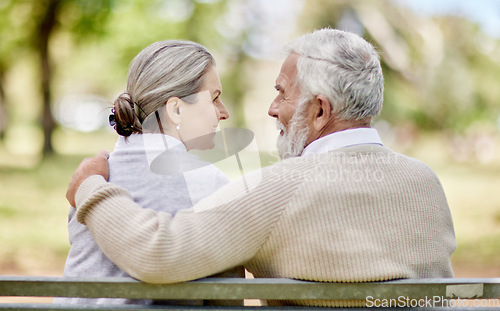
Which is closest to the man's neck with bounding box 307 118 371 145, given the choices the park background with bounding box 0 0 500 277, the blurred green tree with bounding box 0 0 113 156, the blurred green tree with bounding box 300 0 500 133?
the park background with bounding box 0 0 500 277

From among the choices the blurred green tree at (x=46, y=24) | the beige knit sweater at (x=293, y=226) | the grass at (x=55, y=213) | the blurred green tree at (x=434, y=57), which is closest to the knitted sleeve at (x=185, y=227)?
the beige knit sweater at (x=293, y=226)

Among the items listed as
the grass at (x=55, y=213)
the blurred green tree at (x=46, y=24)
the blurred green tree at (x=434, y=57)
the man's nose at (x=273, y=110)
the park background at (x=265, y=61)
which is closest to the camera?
the man's nose at (x=273, y=110)

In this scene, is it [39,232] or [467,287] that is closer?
[467,287]

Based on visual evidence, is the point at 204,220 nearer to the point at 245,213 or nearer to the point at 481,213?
the point at 245,213

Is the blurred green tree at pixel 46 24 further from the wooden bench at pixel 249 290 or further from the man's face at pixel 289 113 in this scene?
the wooden bench at pixel 249 290

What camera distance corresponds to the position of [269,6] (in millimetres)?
19156

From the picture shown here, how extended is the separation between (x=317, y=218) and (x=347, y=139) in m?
0.41

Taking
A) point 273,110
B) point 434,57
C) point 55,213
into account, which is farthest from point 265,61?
point 273,110

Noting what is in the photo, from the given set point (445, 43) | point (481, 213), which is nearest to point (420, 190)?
point (481, 213)

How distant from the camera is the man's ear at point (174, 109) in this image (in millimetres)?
1931

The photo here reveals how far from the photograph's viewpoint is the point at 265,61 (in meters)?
13.0

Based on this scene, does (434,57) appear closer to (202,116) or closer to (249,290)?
(202,116)

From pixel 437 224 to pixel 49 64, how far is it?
53.4 feet

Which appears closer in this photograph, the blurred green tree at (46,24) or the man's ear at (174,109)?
the man's ear at (174,109)
